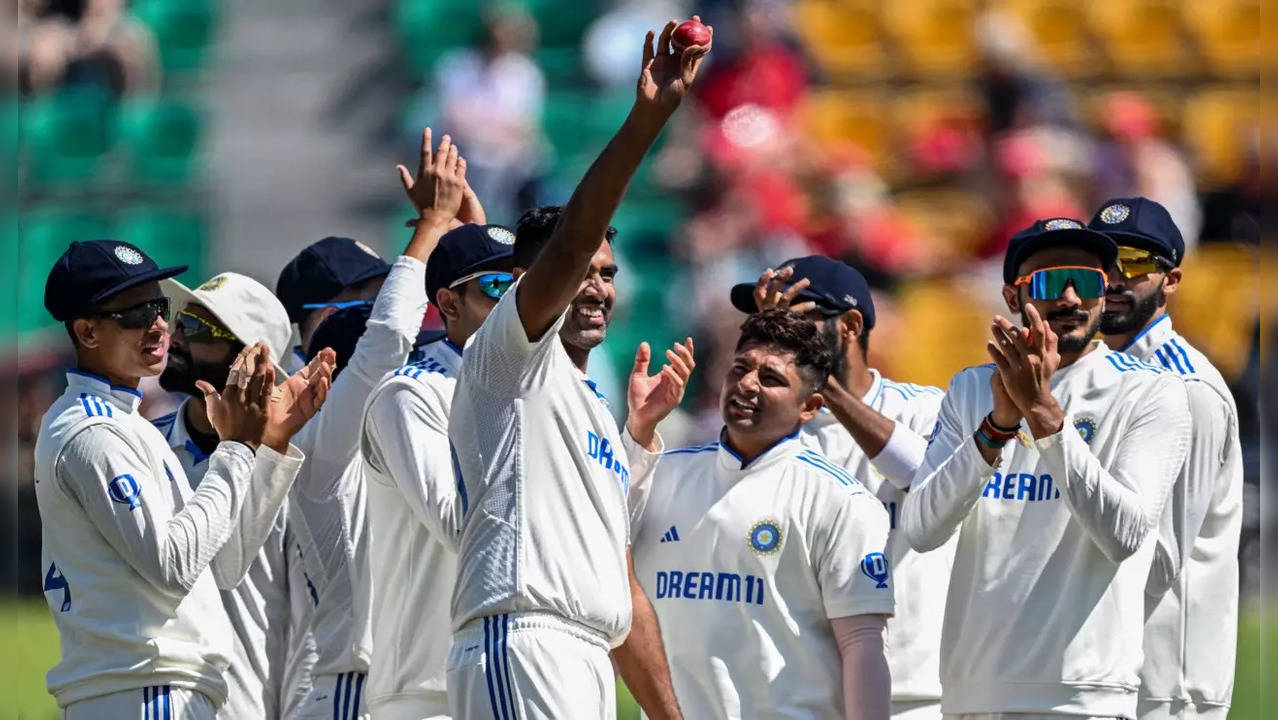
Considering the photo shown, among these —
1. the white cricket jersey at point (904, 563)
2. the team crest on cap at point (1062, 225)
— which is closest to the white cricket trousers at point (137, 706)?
the white cricket jersey at point (904, 563)

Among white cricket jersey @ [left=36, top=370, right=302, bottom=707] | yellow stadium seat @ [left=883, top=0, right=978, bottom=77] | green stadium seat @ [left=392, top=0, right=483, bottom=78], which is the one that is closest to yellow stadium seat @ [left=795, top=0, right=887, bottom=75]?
yellow stadium seat @ [left=883, top=0, right=978, bottom=77]

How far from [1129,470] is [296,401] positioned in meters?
2.31

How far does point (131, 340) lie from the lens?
5105 millimetres

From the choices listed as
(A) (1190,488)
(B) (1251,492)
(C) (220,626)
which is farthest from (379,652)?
(B) (1251,492)

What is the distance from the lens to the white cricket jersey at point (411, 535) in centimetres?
515

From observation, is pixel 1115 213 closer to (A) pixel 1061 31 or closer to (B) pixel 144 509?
(B) pixel 144 509

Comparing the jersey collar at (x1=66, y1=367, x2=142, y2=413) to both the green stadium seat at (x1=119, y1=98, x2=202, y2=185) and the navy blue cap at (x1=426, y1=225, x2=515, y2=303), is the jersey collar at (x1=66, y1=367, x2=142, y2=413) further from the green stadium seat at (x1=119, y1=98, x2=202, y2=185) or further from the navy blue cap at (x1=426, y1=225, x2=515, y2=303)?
the green stadium seat at (x1=119, y1=98, x2=202, y2=185)

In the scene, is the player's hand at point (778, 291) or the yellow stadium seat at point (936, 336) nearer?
the player's hand at point (778, 291)

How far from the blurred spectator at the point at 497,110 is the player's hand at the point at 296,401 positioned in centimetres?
897

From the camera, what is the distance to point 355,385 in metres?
5.86

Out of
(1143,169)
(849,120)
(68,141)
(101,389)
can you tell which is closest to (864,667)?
(101,389)

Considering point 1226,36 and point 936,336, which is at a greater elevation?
point 1226,36

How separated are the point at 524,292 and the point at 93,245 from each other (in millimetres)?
1505

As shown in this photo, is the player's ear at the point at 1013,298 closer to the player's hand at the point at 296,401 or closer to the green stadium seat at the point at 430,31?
the player's hand at the point at 296,401
